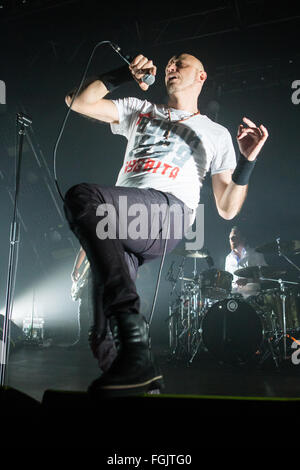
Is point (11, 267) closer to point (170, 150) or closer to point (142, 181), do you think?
point (142, 181)

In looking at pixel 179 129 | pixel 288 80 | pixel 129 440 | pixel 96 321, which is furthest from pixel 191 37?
pixel 129 440

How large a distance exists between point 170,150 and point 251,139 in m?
0.40

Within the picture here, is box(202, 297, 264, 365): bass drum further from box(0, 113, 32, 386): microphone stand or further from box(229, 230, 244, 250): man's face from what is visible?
box(0, 113, 32, 386): microphone stand

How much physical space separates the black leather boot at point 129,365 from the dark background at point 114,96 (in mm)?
4991

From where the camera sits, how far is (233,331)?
185 inches

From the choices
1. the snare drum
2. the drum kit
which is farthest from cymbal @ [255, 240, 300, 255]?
the snare drum

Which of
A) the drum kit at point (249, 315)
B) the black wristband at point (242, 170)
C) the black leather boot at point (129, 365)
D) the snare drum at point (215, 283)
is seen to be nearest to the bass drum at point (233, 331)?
the drum kit at point (249, 315)

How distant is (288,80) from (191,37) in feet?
5.83

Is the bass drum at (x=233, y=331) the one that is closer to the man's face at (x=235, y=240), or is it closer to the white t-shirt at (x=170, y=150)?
the man's face at (x=235, y=240)

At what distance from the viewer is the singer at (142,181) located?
1.06 meters

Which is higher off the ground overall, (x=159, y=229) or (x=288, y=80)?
(x=288, y=80)
